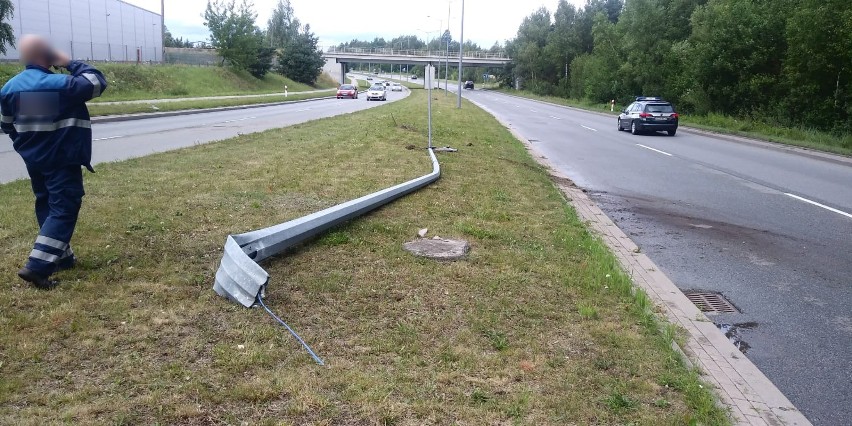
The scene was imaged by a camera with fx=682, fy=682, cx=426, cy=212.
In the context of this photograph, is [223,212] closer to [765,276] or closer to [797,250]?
[765,276]

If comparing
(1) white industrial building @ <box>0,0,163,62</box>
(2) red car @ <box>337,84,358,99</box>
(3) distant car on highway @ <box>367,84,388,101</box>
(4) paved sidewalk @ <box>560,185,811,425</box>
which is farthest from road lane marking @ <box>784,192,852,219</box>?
(2) red car @ <box>337,84,358,99</box>

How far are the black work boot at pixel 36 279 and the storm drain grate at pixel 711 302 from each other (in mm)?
5352

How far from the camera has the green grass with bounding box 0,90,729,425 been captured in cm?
361

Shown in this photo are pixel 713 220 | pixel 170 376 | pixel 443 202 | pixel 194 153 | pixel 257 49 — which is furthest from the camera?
pixel 257 49

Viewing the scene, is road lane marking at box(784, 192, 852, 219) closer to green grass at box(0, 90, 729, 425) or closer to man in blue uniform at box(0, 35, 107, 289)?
green grass at box(0, 90, 729, 425)

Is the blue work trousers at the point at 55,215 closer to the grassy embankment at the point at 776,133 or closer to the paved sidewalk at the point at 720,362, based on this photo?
the paved sidewalk at the point at 720,362

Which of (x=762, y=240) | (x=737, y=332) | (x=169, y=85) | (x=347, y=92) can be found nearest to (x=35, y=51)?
(x=737, y=332)

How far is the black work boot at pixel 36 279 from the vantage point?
4.97 meters

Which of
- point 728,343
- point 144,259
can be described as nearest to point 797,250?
point 728,343

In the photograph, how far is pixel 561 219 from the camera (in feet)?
29.3

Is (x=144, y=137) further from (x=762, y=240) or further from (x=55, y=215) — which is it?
(x=762, y=240)

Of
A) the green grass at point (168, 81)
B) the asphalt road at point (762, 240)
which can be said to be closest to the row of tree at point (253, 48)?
the green grass at point (168, 81)

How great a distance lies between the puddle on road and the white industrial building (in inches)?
1687

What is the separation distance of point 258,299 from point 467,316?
1529 mm
